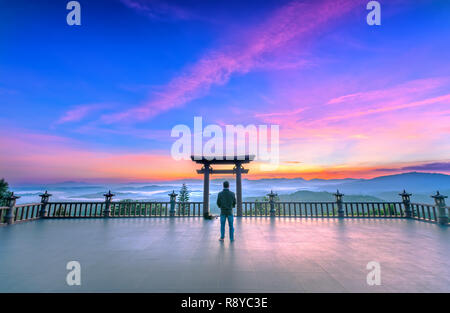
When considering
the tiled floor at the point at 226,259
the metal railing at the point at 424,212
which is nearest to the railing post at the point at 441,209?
the metal railing at the point at 424,212

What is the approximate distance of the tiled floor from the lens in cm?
302

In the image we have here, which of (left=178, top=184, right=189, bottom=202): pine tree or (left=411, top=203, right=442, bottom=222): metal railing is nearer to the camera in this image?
(left=411, top=203, right=442, bottom=222): metal railing

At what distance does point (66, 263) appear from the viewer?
154 inches

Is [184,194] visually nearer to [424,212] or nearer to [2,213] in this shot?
[2,213]

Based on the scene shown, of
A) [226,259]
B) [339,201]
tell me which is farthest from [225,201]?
[339,201]

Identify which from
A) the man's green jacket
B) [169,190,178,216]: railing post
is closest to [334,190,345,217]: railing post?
the man's green jacket

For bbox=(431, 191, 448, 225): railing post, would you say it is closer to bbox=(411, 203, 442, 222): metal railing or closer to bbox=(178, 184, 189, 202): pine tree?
bbox=(411, 203, 442, 222): metal railing

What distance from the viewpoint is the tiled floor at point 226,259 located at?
3020 mm

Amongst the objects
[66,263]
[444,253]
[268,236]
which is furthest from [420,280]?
[66,263]

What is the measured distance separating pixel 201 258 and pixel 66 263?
2957 millimetres

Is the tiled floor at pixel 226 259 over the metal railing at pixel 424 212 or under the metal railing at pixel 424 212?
under

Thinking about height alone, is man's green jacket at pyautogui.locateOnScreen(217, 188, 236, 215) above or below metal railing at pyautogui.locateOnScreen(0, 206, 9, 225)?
above

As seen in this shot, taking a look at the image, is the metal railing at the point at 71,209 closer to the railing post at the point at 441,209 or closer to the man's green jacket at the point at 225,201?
the man's green jacket at the point at 225,201

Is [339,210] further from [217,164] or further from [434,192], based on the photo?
[217,164]
